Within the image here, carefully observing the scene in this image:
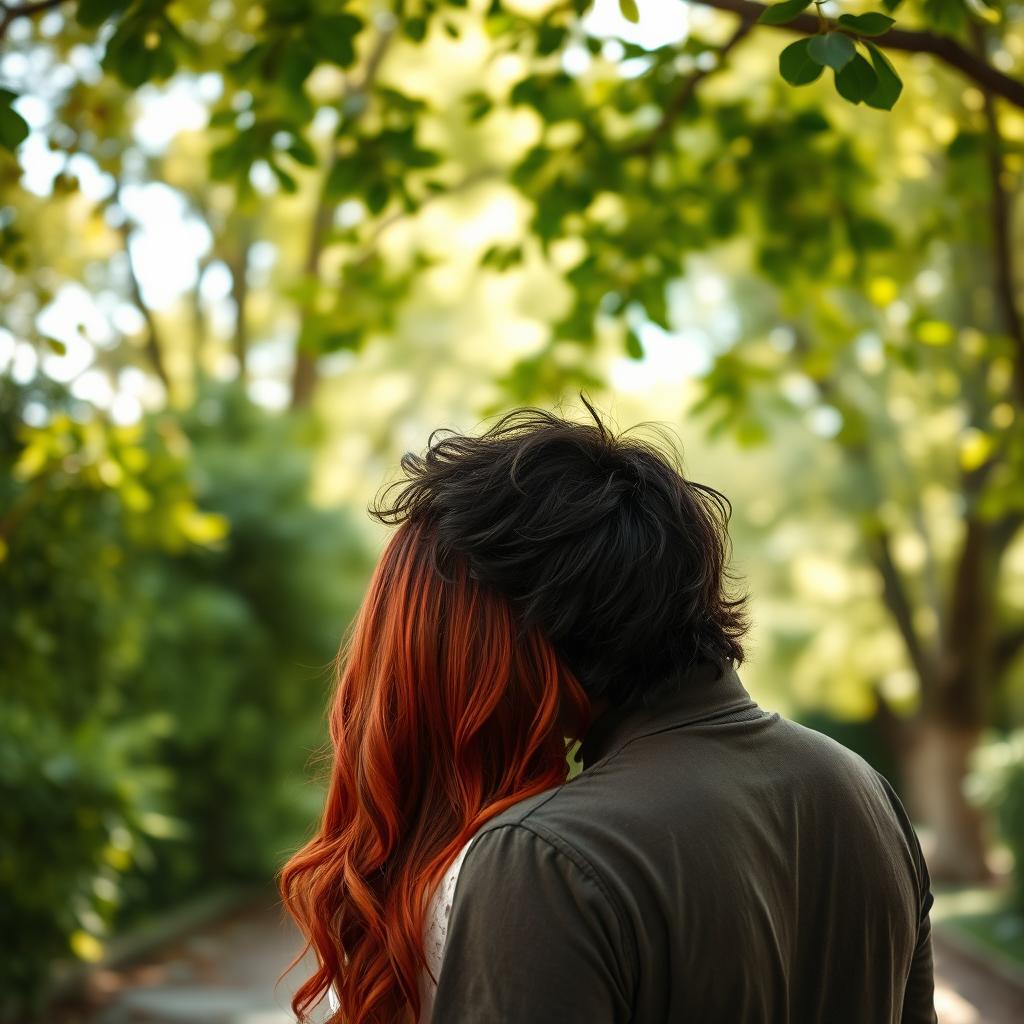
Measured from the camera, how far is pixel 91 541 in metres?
5.64

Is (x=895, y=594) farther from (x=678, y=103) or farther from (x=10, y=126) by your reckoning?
(x=10, y=126)

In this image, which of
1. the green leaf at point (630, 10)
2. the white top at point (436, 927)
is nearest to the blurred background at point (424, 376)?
the green leaf at point (630, 10)

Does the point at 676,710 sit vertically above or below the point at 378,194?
below

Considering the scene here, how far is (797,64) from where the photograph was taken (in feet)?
8.38

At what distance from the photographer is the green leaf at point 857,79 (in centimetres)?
255

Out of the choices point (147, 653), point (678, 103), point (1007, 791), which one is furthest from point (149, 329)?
point (678, 103)

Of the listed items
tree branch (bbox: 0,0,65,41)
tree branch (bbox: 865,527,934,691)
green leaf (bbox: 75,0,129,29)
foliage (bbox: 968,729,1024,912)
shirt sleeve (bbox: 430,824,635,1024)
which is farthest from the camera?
tree branch (bbox: 865,527,934,691)

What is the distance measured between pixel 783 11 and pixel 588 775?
182 cm

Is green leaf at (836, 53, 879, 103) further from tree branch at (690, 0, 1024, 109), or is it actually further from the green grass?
the green grass

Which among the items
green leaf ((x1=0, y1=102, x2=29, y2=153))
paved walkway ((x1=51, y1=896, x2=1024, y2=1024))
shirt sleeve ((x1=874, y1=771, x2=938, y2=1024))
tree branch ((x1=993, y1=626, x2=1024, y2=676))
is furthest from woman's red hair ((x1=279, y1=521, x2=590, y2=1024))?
tree branch ((x1=993, y1=626, x2=1024, y2=676))

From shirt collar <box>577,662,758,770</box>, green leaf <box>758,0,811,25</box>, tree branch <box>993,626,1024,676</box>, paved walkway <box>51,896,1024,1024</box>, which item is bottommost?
paved walkway <box>51,896,1024,1024</box>

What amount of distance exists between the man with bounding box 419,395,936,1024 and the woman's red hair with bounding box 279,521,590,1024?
0.05 meters

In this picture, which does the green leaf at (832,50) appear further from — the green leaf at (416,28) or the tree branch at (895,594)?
the tree branch at (895,594)

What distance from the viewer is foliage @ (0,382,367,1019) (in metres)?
5.08
